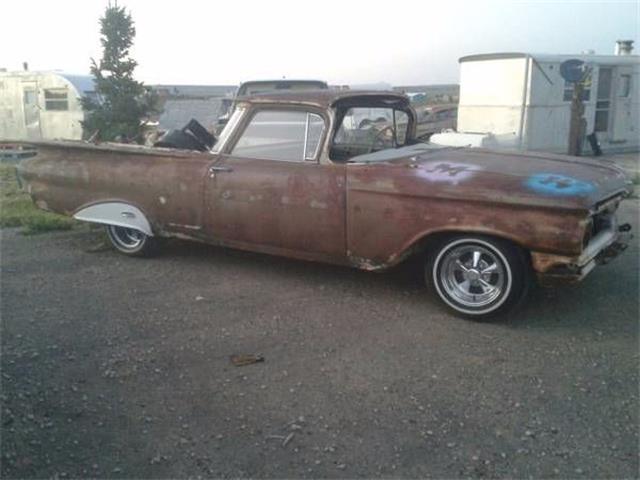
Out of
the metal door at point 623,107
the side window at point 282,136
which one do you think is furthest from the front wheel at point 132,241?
the metal door at point 623,107

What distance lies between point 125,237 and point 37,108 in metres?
12.4

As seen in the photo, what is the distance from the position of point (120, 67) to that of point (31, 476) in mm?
12506

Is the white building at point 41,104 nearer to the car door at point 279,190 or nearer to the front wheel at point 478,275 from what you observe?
the car door at point 279,190

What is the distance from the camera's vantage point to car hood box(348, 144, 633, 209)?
162 inches

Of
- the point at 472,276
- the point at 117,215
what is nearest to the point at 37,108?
the point at 117,215

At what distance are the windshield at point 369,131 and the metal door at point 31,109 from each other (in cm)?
1347

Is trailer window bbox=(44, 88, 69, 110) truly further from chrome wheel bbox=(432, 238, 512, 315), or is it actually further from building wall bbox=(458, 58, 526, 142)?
chrome wheel bbox=(432, 238, 512, 315)

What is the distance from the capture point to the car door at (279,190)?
484 centimetres

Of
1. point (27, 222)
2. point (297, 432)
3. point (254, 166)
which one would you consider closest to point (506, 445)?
point (297, 432)

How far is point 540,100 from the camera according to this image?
546 inches

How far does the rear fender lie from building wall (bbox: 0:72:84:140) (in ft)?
34.3

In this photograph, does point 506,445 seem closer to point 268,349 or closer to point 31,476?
point 268,349

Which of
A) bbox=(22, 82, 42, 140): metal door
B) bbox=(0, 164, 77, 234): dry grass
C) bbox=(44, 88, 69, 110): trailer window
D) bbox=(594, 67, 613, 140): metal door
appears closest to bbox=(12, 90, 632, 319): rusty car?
bbox=(0, 164, 77, 234): dry grass

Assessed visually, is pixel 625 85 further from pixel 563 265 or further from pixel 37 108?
pixel 37 108
